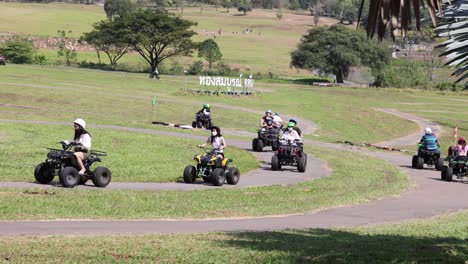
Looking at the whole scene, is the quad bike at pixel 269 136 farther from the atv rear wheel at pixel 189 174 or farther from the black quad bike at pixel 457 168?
the atv rear wheel at pixel 189 174

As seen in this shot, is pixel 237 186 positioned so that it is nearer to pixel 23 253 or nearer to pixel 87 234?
pixel 87 234

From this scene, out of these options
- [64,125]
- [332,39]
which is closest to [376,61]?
[332,39]

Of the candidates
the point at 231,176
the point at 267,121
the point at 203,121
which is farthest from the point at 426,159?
the point at 203,121

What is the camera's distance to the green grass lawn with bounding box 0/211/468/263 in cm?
1164

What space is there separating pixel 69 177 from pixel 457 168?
1615cm

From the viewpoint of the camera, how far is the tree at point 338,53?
130375mm

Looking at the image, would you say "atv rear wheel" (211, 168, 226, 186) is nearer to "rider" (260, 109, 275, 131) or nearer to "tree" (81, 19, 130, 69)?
"rider" (260, 109, 275, 131)

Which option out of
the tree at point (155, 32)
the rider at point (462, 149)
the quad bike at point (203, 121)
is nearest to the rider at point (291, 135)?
the rider at point (462, 149)

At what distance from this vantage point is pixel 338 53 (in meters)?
129

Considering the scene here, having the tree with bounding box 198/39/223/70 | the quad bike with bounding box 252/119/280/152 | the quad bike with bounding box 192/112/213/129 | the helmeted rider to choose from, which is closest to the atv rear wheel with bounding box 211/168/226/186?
the quad bike with bounding box 252/119/280/152

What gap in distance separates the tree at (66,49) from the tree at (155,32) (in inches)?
529

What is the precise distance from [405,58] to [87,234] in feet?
546

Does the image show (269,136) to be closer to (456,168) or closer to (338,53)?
(456,168)

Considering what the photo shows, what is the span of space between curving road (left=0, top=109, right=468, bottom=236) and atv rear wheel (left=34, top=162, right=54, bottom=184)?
6.03m
